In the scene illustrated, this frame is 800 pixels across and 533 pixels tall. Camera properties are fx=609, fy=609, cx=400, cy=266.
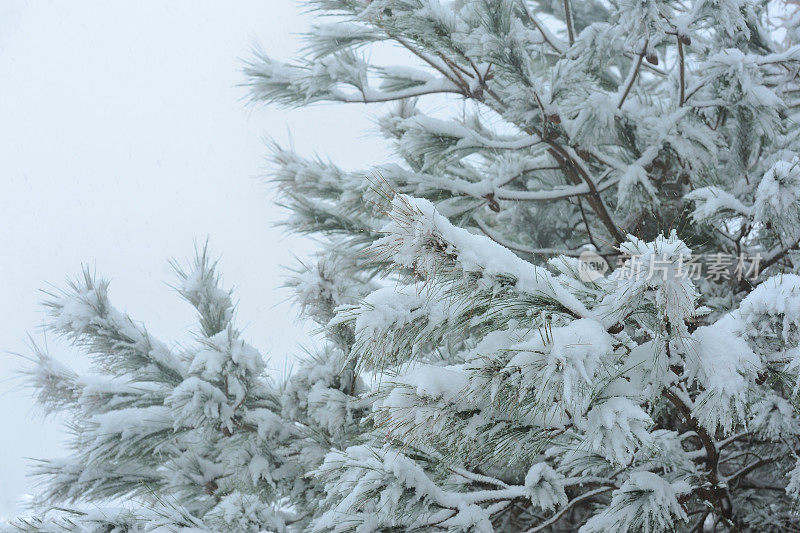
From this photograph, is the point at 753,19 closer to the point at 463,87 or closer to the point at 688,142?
the point at 688,142

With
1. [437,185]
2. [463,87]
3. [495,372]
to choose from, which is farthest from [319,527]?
[463,87]

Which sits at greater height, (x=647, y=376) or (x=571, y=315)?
(x=571, y=315)

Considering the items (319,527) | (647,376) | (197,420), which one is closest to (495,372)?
(647,376)

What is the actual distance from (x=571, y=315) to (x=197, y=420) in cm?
158

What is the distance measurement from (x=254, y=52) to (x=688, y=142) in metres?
2.05

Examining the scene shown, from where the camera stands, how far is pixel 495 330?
4.15 ft

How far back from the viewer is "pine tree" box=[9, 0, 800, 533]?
1122 millimetres

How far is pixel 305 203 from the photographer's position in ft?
9.62

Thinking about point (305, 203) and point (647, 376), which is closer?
point (647, 376)

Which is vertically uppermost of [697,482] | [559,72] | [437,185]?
[559,72]

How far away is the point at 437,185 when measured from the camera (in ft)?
8.58

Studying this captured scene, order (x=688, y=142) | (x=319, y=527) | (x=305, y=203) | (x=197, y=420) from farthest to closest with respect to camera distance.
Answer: (x=305, y=203) < (x=688, y=142) < (x=197, y=420) < (x=319, y=527)

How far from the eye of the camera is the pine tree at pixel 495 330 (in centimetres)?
112

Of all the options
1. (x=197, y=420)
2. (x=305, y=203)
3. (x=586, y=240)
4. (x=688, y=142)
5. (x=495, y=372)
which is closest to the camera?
(x=495, y=372)
